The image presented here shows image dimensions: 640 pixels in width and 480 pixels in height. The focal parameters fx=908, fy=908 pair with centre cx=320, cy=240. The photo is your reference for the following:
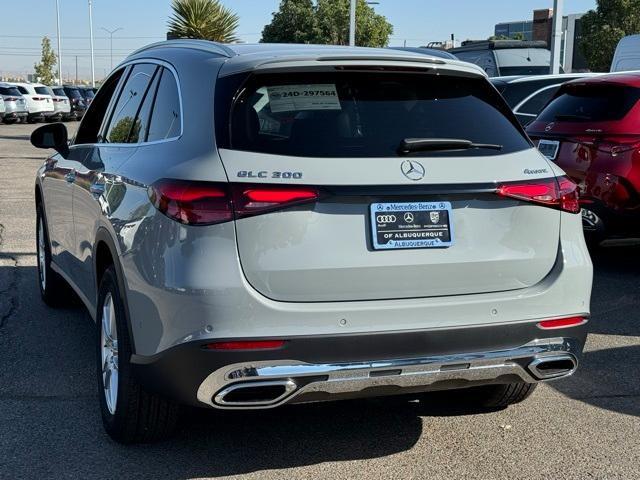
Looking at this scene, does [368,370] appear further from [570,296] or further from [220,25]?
[220,25]

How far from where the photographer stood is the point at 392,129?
376 centimetres

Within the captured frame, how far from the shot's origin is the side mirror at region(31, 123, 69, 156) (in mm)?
5831

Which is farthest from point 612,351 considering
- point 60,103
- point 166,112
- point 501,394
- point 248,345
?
point 60,103

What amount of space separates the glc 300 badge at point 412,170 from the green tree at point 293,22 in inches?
1881

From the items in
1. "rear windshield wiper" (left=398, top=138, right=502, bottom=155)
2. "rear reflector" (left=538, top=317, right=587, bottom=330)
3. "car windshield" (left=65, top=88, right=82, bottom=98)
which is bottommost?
"car windshield" (left=65, top=88, right=82, bottom=98)

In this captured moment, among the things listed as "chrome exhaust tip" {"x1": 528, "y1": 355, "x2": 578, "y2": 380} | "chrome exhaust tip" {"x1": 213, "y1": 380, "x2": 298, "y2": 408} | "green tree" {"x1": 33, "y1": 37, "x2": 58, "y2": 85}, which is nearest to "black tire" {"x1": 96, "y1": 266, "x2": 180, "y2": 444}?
"chrome exhaust tip" {"x1": 213, "y1": 380, "x2": 298, "y2": 408}

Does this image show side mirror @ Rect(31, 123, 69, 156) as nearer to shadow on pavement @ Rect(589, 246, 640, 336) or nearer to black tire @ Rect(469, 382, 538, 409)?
black tire @ Rect(469, 382, 538, 409)

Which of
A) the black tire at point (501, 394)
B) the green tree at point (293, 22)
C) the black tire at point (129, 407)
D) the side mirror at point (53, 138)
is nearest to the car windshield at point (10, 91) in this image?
the green tree at point (293, 22)

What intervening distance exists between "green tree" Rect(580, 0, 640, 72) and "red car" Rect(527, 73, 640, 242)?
3462 centimetres

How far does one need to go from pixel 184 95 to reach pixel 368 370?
143cm

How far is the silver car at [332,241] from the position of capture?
344 centimetres

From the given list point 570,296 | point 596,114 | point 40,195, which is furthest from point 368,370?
point 596,114

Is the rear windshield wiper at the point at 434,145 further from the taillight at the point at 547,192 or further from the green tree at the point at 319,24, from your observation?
the green tree at the point at 319,24

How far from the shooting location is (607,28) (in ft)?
136
